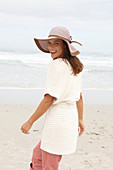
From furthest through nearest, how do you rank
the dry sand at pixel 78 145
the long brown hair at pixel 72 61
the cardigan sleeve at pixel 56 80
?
the dry sand at pixel 78 145 → the long brown hair at pixel 72 61 → the cardigan sleeve at pixel 56 80

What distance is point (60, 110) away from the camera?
2.20m

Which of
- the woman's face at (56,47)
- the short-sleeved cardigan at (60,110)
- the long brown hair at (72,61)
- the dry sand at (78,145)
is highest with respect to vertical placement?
the woman's face at (56,47)

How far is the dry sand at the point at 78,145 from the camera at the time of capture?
141 inches

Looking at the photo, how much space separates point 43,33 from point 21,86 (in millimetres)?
33153

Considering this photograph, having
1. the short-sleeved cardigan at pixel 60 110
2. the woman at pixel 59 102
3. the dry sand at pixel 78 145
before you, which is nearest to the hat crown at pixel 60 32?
the woman at pixel 59 102

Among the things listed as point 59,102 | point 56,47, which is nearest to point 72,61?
point 56,47

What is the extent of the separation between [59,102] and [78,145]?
2.19m

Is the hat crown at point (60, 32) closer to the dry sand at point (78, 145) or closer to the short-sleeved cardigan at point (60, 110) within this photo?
the short-sleeved cardigan at point (60, 110)

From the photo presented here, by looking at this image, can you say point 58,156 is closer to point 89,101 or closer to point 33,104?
point 33,104

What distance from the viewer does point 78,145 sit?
4.23 m

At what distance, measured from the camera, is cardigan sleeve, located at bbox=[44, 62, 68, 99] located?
82.7 inches

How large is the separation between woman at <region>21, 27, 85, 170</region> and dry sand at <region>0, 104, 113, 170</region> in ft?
4.37

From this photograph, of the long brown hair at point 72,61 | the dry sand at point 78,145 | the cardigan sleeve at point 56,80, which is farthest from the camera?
the dry sand at point 78,145

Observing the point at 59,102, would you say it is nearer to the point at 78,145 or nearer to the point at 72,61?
the point at 72,61
